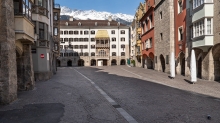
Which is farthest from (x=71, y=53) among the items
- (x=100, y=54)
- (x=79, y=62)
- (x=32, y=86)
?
(x=32, y=86)

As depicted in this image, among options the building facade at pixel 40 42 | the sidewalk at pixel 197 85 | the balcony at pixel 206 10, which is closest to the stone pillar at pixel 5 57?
the building facade at pixel 40 42

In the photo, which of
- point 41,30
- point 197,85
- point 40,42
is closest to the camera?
point 197,85

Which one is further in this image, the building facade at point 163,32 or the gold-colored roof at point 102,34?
the gold-colored roof at point 102,34

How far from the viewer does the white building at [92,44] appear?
203 ft

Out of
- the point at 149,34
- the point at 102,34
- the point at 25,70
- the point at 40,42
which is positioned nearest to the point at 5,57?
the point at 25,70

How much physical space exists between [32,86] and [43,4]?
1071 centimetres

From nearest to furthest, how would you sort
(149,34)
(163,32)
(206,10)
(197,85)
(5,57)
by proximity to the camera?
(5,57) < (197,85) < (206,10) < (163,32) < (149,34)

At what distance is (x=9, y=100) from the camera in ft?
28.5

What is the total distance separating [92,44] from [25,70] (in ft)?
167

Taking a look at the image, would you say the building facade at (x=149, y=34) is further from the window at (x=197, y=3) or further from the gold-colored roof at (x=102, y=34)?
the gold-colored roof at (x=102, y=34)

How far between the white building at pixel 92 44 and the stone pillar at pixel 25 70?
49.5 m

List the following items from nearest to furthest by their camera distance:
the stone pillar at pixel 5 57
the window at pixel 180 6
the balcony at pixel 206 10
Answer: the stone pillar at pixel 5 57 → the balcony at pixel 206 10 → the window at pixel 180 6

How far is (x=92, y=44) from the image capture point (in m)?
62.9

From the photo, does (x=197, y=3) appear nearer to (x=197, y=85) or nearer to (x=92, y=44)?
(x=197, y=85)
